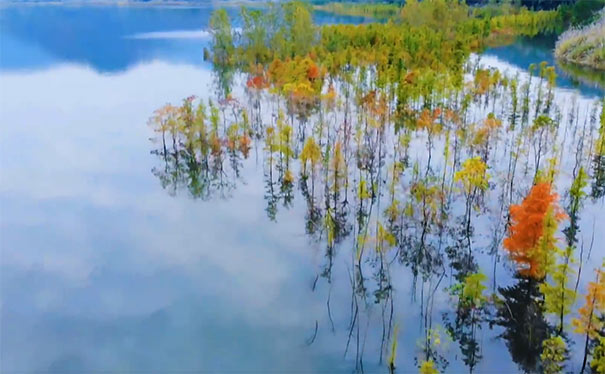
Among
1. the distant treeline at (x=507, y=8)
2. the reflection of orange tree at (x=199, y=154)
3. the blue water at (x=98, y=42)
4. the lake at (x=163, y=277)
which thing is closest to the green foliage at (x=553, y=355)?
the lake at (x=163, y=277)

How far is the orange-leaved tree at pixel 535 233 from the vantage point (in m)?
4.93

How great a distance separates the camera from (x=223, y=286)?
5820 millimetres

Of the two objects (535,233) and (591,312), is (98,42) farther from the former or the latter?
(591,312)

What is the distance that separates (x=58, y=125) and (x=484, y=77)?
9.05 metres

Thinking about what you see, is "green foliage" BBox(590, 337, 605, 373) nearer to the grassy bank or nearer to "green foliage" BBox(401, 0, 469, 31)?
the grassy bank

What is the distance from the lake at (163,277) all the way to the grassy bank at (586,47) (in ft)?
19.8

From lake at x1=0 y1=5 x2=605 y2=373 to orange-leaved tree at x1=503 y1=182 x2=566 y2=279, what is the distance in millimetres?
490

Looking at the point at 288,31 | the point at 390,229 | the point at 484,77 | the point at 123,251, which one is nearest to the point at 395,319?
the point at 390,229

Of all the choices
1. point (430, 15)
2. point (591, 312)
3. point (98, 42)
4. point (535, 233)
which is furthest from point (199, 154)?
point (98, 42)

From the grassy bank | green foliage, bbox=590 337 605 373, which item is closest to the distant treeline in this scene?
the grassy bank

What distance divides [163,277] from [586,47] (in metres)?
15.5

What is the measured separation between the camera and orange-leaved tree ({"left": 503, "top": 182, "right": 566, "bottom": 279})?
4.93m

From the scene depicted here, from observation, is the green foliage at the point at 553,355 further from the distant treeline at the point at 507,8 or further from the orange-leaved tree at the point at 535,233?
the distant treeline at the point at 507,8

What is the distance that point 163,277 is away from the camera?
5.99 meters
